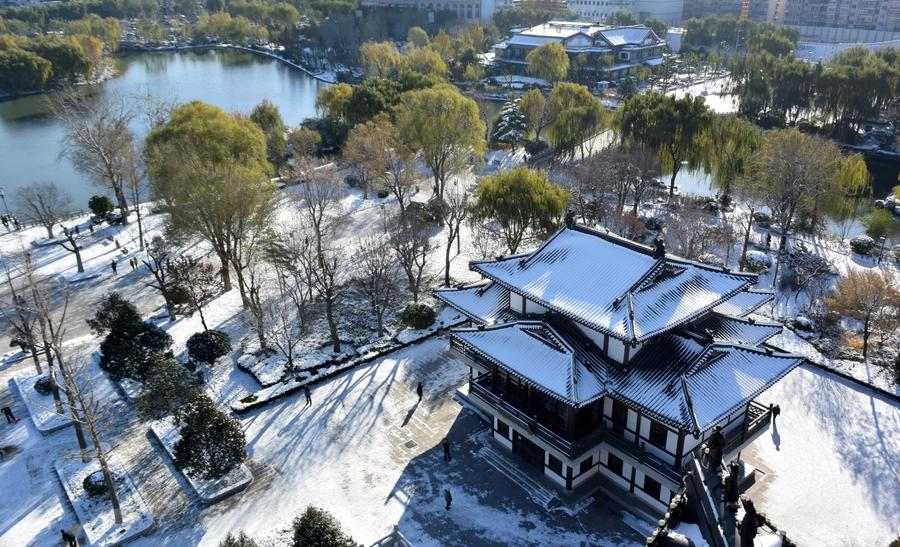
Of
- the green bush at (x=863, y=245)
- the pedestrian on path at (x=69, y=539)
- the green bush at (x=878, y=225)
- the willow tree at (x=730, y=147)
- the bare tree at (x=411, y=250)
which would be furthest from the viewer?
the willow tree at (x=730, y=147)

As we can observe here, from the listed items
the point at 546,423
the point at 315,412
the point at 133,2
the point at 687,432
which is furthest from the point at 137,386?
the point at 133,2

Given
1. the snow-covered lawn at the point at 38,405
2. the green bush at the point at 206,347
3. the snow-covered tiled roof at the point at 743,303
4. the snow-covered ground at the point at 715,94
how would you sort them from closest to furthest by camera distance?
the snow-covered tiled roof at the point at 743,303, the snow-covered lawn at the point at 38,405, the green bush at the point at 206,347, the snow-covered ground at the point at 715,94

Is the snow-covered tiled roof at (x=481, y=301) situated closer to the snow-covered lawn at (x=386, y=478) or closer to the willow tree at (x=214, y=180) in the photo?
the snow-covered lawn at (x=386, y=478)

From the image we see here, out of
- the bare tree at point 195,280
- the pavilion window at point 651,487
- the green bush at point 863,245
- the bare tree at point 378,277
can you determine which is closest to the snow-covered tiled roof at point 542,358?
the pavilion window at point 651,487

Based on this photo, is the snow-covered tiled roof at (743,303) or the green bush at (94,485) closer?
the green bush at (94,485)

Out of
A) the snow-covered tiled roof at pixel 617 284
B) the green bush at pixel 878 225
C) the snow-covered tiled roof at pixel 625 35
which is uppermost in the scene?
the snow-covered tiled roof at pixel 625 35

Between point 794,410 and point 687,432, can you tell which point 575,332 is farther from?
point 794,410

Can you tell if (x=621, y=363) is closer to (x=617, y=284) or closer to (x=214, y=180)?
(x=617, y=284)

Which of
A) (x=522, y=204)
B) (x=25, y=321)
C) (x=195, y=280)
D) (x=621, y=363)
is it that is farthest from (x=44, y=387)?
(x=522, y=204)
